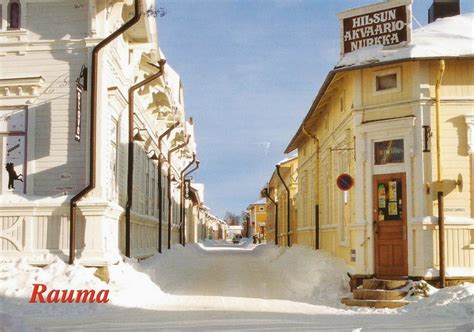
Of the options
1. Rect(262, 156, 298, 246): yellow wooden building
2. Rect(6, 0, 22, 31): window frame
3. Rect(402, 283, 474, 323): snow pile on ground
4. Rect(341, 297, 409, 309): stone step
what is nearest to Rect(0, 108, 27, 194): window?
Rect(6, 0, 22, 31): window frame

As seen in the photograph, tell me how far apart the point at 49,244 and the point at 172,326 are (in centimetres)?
524

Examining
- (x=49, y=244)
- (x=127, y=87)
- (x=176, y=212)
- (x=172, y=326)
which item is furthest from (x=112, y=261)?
(x=176, y=212)

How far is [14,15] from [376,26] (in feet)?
27.5

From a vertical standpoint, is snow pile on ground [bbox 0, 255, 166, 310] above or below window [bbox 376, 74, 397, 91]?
below

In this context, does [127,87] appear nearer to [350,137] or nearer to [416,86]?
[350,137]

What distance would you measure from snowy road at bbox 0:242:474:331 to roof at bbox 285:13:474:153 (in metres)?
4.84

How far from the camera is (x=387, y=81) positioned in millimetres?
14531

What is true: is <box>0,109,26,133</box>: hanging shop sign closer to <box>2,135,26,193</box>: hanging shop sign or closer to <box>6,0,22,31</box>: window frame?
<box>2,135,26,193</box>: hanging shop sign

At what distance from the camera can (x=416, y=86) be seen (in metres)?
13.9

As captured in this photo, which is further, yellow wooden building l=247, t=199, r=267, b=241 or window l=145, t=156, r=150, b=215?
yellow wooden building l=247, t=199, r=267, b=241

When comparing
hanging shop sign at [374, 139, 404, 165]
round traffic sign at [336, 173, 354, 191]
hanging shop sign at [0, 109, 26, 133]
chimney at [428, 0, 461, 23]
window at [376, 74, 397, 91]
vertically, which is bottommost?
round traffic sign at [336, 173, 354, 191]

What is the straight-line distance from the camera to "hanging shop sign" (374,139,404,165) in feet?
46.6

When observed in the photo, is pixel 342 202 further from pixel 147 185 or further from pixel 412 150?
pixel 147 185

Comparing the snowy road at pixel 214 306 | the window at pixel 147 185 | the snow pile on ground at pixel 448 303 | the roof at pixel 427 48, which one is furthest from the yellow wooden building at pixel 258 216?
the snow pile on ground at pixel 448 303
